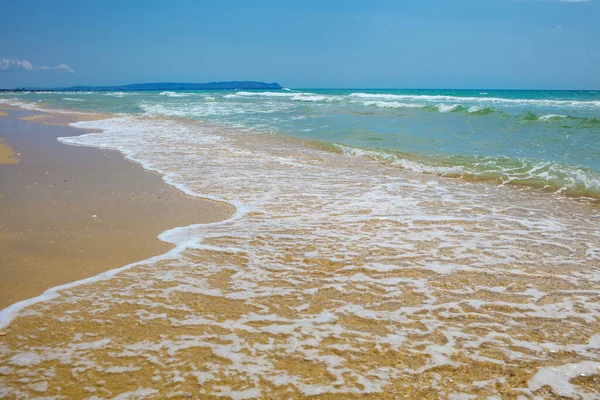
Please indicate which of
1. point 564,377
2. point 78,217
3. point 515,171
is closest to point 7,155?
point 78,217

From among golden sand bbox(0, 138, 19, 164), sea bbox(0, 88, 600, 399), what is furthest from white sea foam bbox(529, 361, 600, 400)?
golden sand bbox(0, 138, 19, 164)

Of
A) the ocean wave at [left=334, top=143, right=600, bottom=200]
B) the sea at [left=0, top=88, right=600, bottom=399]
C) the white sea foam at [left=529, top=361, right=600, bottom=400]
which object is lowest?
the white sea foam at [left=529, top=361, right=600, bottom=400]

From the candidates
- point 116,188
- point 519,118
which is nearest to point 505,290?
point 116,188

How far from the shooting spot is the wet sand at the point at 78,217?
4527 millimetres

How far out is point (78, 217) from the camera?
617cm

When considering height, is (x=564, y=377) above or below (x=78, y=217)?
below

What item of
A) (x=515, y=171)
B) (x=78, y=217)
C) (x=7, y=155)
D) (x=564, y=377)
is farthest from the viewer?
(x=7, y=155)

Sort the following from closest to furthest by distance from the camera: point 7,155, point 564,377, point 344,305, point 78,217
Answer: point 564,377 → point 344,305 → point 78,217 → point 7,155

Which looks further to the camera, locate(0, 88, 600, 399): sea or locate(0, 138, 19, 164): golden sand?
locate(0, 138, 19, 164): golden sand

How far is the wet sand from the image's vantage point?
4527 mm

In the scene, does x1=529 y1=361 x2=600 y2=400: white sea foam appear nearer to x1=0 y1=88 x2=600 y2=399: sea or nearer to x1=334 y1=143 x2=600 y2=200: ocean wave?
x1=0 y1=88 x2=600 y2=399: sea

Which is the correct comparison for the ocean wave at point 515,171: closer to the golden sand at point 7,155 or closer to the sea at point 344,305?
the sea at point 344,305

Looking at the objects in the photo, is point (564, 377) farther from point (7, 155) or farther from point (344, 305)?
point (7, 155)

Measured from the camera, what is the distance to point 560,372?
9.80 ft
